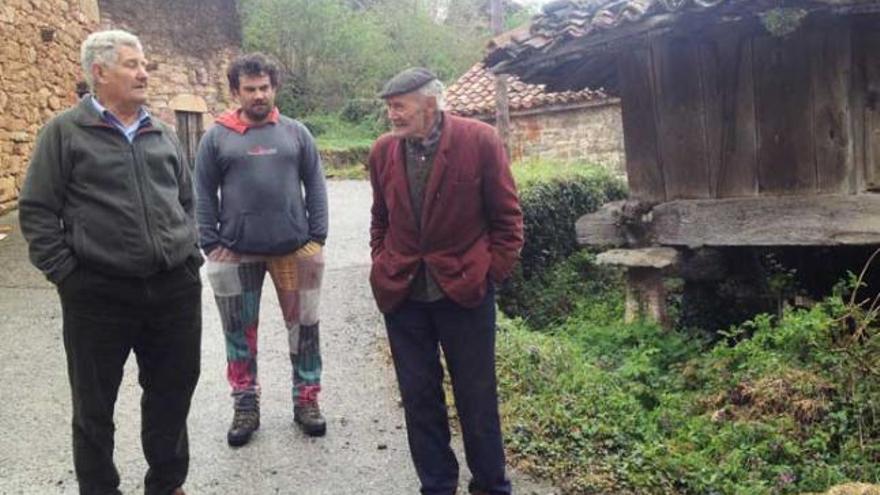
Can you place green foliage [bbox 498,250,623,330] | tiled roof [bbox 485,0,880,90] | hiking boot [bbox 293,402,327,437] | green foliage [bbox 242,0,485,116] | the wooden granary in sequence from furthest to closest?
1. green foliage [bbox 242,0,485,116]
2. green foliage [bbox 498,250,623,330]
3. the wooden granary
4. tiled roof [bbox 485,0,880,90]
5. hiking boot [bbox 293,402,327,437]

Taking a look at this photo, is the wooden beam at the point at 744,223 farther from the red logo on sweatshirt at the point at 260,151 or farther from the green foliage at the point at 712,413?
the red logo on sweatshirt at the point at 260,151

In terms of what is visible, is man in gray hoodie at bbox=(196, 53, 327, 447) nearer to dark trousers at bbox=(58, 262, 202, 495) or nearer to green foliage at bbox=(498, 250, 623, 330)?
dark trousers at bbox=(58, 262, 202, 495)

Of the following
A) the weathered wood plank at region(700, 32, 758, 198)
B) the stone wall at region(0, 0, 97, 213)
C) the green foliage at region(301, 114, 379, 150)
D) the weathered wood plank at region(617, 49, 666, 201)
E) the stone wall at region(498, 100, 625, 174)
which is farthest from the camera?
the green foliage at region(301, 114, 379, 150)

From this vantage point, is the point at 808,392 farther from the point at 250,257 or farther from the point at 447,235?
the point at 250,257

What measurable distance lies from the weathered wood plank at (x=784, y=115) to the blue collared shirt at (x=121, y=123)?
5.23 metres

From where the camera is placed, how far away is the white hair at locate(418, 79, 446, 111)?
10.6 ft

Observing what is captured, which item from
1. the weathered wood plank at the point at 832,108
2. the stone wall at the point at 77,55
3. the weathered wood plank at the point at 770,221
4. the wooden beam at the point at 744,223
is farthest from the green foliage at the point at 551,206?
the stone wall at the point at 77,55

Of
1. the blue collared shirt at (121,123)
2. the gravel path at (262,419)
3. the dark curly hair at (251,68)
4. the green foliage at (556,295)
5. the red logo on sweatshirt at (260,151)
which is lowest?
the green foliage at (556,295)

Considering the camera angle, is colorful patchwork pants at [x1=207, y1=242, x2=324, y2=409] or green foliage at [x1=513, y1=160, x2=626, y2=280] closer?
colorful patchwork pants at [x1=207, y1=242, x2=324, y2=409]

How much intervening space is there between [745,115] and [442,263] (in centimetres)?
452

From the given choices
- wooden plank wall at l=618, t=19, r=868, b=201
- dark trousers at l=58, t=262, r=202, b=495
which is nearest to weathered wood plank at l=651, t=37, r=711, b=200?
wooden plank wall at l=618, t=19, r=868, b=201

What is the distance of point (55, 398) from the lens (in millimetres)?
5008

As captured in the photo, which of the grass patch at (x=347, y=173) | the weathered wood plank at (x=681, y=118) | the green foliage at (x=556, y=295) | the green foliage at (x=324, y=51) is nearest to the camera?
the weathered wood plank at (x=681, y=118)

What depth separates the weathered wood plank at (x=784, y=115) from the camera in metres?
6.47
